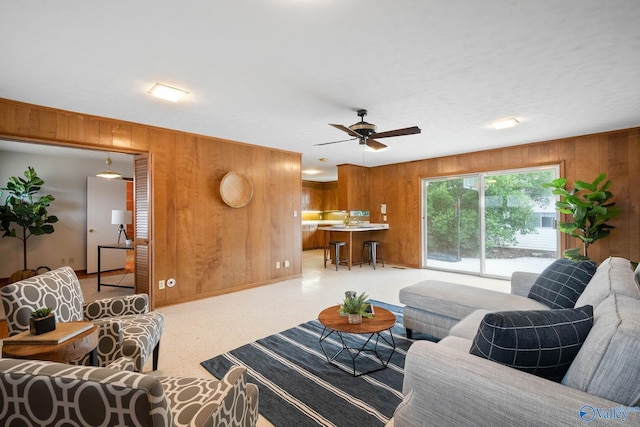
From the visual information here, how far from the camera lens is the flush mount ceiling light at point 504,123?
12.5 ft

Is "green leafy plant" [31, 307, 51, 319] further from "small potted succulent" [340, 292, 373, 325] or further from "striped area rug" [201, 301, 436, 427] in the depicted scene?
"small potted succulent" [340, 292, 373, 325]

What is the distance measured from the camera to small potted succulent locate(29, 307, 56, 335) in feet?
5.12

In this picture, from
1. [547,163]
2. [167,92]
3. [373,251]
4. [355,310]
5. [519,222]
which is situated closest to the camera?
[355,310]

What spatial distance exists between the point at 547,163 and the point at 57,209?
30.2ft

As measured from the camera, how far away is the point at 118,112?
11.2 feet

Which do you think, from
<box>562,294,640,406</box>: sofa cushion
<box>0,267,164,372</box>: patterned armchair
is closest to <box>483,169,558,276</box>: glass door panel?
<box>562,294,640,406</box>: sofa cushion

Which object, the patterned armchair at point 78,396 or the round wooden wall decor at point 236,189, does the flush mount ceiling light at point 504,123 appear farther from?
the patterned armchair at point 78,396

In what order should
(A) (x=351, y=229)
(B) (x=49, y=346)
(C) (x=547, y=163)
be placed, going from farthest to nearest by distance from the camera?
(A) (x=351, y=229) → (C) (x=547, y=163) → (B) (x=49, y=346)

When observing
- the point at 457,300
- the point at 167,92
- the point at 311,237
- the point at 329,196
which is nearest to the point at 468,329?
the point at 457,300

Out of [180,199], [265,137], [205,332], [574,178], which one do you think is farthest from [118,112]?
[574,178]

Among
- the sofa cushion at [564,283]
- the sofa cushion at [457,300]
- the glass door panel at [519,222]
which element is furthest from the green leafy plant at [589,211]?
the sofa cushion at [457,300]

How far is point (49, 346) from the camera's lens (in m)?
1.49

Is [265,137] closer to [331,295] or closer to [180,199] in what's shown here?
[180,199]

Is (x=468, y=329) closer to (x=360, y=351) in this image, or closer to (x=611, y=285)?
(x=611, y=285)
